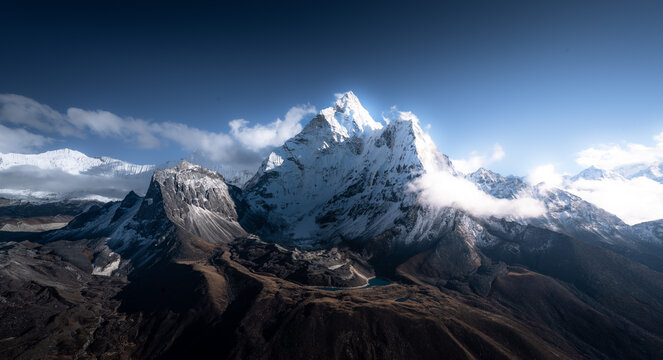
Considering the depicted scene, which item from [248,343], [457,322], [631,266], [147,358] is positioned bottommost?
[147,358]

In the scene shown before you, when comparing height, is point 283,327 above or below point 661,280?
below

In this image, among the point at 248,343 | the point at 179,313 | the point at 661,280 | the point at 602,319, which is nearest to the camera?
the point at 248,343

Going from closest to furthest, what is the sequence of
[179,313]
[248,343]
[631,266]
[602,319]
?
[248,343] → [179,313] → [602,319] → [631,266]

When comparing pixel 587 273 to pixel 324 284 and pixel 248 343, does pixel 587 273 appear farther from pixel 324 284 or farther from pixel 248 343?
pixel 248 343

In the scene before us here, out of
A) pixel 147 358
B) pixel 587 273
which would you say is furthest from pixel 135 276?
pixel 587 273

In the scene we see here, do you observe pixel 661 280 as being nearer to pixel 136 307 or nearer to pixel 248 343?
pixel 248 343

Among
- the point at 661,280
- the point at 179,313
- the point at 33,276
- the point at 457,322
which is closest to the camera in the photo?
the point at 457,322

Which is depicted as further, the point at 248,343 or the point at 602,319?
the point at 602,319

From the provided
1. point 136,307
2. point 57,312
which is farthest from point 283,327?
point 57,312

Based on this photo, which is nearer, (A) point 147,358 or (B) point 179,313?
(A) point 147,358
